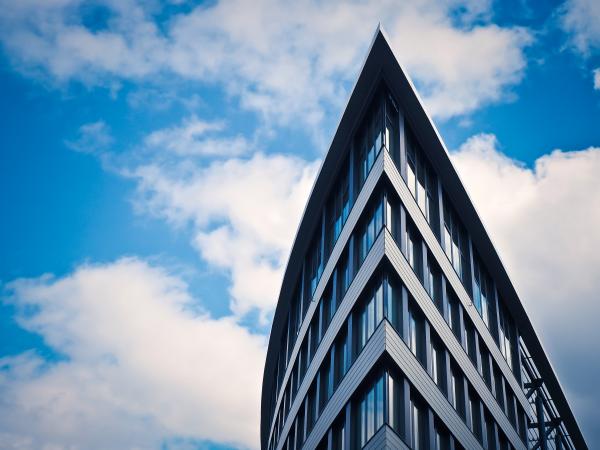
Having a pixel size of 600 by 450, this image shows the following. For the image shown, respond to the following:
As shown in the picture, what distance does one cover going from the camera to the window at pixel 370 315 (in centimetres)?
2438

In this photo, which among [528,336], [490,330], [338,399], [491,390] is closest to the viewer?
[338,399]

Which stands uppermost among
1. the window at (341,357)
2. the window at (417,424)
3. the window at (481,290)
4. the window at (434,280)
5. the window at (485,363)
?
the window at (481,290)

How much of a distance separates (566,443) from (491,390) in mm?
24906

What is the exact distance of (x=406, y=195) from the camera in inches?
1075

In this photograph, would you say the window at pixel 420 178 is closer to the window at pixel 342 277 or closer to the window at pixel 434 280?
the window at pixel 434 280

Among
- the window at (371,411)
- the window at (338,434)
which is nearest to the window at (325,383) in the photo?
the window at (338,434)

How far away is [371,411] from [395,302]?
188 inches

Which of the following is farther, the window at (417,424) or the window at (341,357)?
the window at (341,357)

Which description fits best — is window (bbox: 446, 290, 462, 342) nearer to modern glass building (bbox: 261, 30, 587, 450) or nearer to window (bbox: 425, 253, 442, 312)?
modern glass building (bbox: 261, 30, 587, 450)

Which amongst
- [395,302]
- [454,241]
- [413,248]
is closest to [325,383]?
[395,302]

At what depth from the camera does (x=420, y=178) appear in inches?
1201

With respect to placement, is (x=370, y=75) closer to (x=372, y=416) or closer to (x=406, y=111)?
(x=406, y=111)

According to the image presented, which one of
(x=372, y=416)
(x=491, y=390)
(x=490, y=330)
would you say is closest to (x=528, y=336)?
(x=490, y=330)

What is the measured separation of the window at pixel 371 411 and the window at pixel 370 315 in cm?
221
